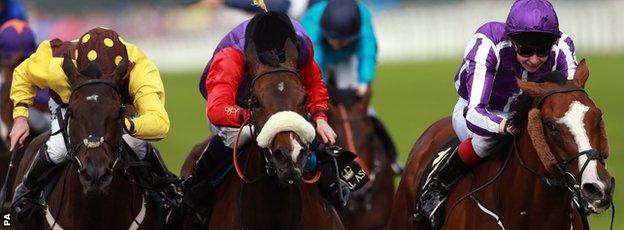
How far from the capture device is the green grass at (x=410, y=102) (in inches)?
982

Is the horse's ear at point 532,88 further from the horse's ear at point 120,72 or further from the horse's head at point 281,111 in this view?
the horse's ear at point 120,72

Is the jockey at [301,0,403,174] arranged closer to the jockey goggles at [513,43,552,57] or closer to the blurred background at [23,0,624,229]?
the jockey goggles at [513,43,552,57]

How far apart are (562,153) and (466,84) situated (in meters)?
1.53

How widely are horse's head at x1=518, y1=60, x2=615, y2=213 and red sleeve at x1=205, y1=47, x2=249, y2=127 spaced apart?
5.30 feet

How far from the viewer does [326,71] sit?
14.7 m

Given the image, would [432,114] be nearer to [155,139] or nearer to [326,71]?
[326,71]

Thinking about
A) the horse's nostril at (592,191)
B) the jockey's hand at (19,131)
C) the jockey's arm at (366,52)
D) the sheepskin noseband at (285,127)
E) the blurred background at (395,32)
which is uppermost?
the sheepskin noseband at (285,127)

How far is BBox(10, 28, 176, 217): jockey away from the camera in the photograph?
912 centimetres

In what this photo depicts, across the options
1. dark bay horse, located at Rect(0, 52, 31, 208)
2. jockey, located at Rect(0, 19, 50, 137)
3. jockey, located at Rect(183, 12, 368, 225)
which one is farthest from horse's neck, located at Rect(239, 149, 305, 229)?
jockey, located at Rect(0, 19, 50, 137)

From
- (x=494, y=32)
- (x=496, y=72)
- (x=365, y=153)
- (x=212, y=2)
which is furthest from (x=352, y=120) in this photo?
(x=496, y=72)

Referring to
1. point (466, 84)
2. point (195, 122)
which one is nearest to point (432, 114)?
point (195, 122)

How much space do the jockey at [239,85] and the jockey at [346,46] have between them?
4.71 meters

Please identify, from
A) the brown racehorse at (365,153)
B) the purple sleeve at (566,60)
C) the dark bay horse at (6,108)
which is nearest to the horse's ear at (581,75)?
the purple sleeve at (566,60)

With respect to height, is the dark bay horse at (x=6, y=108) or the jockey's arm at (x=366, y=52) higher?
the dark bay horse at (x=6, y=108)
